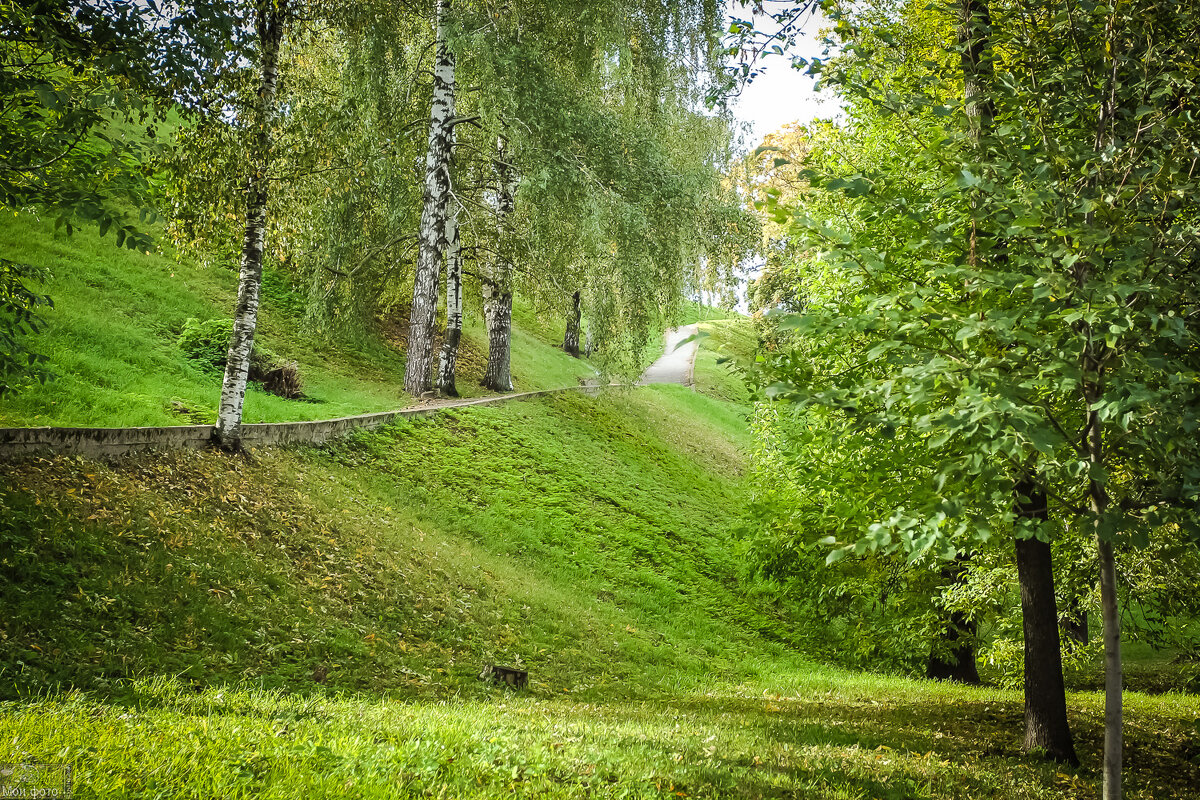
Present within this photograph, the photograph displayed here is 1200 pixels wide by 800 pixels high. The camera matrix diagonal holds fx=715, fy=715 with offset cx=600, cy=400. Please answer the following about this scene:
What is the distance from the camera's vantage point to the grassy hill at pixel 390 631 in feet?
15.5

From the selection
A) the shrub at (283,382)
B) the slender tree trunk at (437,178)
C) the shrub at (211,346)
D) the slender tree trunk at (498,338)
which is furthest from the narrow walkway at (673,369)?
the shrub at (211,346)

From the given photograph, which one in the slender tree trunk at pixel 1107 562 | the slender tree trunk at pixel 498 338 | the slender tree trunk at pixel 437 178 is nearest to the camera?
the slender tree trunk at pixel 1107 562

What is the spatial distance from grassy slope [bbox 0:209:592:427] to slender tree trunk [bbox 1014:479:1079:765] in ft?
41.2

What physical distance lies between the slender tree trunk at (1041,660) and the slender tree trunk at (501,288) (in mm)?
14340

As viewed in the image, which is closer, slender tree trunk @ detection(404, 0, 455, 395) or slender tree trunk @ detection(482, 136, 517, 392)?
slender tree trunk @ detection(404, 0, 455, 395)

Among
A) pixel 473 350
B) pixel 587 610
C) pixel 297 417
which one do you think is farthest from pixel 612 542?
pixel 473 350

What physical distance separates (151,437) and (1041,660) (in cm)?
1187

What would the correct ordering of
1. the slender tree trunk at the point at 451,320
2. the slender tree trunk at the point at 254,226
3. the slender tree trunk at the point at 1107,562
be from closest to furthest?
the slender tree trunk at the point at 1107,562, the slender tree trunk at the point at 254,226, the slender tree trunk at the point at 451,320

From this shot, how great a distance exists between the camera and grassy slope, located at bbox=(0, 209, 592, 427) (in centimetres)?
1162

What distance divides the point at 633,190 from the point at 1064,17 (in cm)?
998

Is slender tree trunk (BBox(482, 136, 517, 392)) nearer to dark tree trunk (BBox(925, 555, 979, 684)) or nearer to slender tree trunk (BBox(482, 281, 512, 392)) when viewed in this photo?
slender tree trunk (BBox(482, 281, 512, 392))

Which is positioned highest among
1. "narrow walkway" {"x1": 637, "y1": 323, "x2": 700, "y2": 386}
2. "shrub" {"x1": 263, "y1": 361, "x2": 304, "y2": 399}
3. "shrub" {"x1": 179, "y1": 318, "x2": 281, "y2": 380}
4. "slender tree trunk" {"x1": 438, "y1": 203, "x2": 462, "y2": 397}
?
"narrow walkway" {"x1": 637, "y1": 323, "x2": 700, "y2": 386}

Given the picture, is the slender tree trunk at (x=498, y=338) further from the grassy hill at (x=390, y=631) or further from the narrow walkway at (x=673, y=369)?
the narrow walkway at (x=673, y=369)

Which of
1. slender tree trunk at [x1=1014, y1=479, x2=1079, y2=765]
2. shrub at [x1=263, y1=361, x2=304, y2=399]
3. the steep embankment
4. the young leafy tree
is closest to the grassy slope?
shrub at [x1=263, y1=361, x2=304, y2=399]
